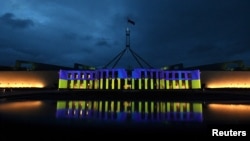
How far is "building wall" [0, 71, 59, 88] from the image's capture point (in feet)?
134

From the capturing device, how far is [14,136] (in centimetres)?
565

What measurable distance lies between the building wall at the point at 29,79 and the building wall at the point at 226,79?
27.6 metres

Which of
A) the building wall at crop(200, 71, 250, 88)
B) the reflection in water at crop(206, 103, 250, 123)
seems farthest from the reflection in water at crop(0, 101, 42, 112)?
the building wall at crop(200, 71, 250, 88)

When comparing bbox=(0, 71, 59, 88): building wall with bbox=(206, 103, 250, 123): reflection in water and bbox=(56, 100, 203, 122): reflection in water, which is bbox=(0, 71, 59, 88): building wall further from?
bbox=(206, 103, 250, 123): reflection in water

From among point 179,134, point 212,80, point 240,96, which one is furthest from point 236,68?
point 179,134

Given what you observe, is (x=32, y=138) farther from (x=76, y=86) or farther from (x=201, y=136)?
(x=76, y=86)

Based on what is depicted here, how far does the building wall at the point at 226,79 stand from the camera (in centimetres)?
3879

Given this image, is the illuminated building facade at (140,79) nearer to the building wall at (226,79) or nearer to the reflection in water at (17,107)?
the building wall at (226,79)

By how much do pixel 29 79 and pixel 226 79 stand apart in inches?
1411

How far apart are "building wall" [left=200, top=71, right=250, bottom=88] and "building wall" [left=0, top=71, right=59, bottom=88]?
90.4 ft

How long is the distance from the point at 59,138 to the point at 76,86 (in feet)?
120

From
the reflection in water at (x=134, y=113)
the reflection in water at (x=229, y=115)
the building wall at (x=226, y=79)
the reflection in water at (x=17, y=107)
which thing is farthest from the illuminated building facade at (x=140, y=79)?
the reflection in water at (x=229, y=115)

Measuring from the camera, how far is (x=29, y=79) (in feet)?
135

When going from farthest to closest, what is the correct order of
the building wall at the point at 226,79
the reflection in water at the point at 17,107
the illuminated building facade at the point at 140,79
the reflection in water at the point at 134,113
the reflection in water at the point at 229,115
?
the illuminated building facade at the point at 140,79
the building wall at the point at 226,79
the reflection in water at the point at 17,107
the reflection in water at the point at 134,113
the reflection in water at the point at 229,115
